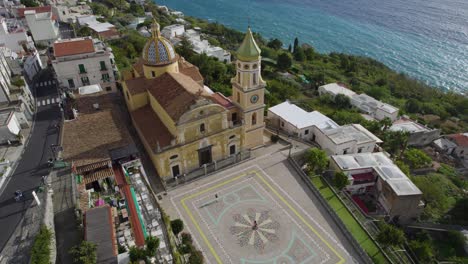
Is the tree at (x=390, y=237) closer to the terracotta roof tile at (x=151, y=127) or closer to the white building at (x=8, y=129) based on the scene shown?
the terracotta roof tile at (x=151, y=127)

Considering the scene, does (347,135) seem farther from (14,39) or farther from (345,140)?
(14,39)

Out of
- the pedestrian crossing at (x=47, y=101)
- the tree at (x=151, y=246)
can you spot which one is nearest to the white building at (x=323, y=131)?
the tree at (x=151, y=246)

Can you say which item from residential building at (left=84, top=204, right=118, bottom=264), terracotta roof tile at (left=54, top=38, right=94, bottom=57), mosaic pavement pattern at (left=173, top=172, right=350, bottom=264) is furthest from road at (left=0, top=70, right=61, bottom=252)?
mosaic pavement pattern at (left=173, top=172, right=350, bottom=264)

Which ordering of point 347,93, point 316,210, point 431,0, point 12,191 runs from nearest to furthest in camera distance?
point 12,191 → point 316,210 → point 347,93 → point 431,0

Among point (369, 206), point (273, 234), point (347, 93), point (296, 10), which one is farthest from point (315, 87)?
point (296, 10)

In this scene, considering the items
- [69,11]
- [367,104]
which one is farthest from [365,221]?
[69,11]

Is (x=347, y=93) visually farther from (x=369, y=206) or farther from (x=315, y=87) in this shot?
(x=369, y=206)
